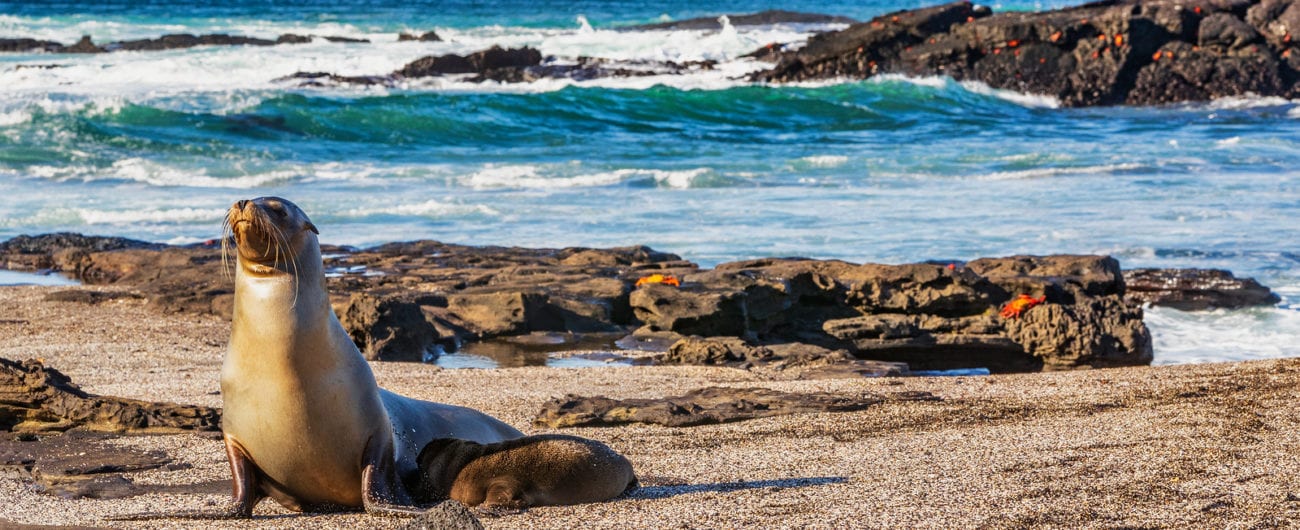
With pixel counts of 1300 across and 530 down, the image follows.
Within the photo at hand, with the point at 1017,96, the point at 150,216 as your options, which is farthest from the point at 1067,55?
the point at 150,216

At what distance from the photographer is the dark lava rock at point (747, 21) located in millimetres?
54963

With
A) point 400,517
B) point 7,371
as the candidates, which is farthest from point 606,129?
point 400,517

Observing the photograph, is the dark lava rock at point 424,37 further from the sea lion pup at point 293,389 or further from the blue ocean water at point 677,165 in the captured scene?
the sea lion pup at point 293,389

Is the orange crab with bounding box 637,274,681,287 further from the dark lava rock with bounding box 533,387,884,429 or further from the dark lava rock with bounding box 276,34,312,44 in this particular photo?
the dark lava rock with bounding box 276,34,312,44

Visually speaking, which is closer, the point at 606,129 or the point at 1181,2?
the point at 606,129

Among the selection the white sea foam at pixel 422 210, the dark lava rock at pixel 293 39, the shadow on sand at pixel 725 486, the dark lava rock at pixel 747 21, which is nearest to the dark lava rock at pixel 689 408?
the shadow on sand at pixel 725 486

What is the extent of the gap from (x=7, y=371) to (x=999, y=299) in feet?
22.5

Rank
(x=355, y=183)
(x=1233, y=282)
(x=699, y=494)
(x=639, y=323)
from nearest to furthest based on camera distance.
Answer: (x=699, y=494) → (x=639, y=323) → (x=1233, y=282) → (x=355, y=183)

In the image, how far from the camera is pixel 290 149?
80.2 feet

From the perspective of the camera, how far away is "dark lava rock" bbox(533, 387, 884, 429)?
6.86 metres

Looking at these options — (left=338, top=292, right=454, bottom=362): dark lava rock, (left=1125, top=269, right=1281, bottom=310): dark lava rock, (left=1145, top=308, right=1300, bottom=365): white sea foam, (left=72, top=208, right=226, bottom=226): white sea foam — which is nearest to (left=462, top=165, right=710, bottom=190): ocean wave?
(left=72, top=208, right=226, bottom=226): white sea foam

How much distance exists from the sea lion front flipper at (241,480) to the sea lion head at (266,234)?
56 centimetres

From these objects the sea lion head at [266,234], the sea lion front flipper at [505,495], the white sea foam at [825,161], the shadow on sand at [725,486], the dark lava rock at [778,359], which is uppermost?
the sea lion head at [266,234]

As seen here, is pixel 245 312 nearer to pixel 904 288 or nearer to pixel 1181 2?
pixel 904 288
